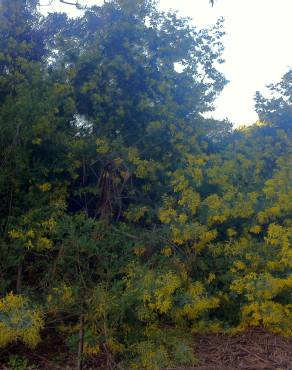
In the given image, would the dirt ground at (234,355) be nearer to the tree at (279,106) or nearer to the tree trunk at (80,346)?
the tree trunk at (80,346)

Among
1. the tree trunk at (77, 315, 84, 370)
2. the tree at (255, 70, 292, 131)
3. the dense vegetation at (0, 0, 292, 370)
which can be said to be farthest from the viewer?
the tree at (255, 70, 292, 131)

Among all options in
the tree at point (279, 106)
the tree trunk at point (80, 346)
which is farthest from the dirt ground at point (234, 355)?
the tree at point (279, 106)

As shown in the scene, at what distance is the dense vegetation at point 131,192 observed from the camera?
17.4 feet

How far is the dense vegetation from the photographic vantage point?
5316mm

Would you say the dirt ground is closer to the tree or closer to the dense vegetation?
the dense vegetation

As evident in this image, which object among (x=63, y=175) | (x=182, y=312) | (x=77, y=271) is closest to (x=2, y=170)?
(x=63, y=175)

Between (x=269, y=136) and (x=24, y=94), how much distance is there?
398 centimetres

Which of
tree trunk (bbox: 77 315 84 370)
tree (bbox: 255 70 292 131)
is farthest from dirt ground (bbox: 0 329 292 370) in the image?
tree (bbox: 255 70 292 131)

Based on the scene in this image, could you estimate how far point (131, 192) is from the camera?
7.40 m

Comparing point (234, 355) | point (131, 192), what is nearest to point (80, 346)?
point (234, 355)

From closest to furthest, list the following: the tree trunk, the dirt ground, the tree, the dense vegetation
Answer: the tree trunk
the dirt ground
the dense vegetation
the tree

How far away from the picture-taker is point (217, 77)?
898cm

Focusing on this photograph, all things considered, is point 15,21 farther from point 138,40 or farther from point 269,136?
point 269,136

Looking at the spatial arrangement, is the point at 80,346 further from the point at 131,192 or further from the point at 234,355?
the point at 131,192
